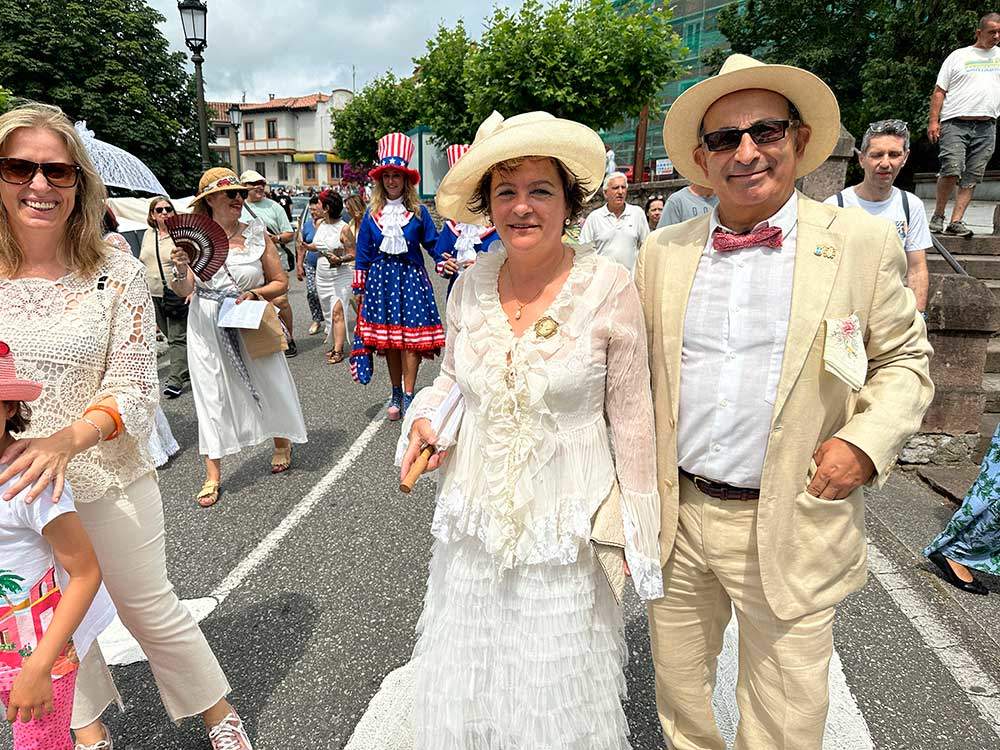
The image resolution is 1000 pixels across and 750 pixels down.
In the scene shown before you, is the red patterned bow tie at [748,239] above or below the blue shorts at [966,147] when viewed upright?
below

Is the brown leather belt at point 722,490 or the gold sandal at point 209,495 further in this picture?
the gold sandal at point 209,495

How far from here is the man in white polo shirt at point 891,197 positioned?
3.86 meters

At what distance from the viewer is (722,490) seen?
172 cm

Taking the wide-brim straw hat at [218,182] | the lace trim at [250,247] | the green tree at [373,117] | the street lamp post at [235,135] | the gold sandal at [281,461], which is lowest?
the gold sandal at [281,461]

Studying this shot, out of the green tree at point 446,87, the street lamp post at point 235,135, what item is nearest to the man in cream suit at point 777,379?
the street lamp post at point 235,135

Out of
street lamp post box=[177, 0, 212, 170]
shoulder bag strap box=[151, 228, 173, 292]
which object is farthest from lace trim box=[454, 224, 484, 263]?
street lamp post box=[177, 0, 212, 170]

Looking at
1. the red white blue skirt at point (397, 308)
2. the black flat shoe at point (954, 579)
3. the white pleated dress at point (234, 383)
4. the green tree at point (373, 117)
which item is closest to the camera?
the black flat shoe at point (954, 579)

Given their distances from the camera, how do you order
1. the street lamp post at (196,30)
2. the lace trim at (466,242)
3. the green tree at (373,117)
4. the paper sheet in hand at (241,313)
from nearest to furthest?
the paper sheet in hand at (241,313) → the lace trim at (466,242) → the street lamp post at (196,30) → the green tree at (373,117)

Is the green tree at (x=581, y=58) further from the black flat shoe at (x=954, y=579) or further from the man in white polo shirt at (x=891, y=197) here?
the black flat shoe at (x=954, y=579)

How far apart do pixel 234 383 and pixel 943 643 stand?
172 inches

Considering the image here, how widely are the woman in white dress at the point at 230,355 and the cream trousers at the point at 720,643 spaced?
3364 mm

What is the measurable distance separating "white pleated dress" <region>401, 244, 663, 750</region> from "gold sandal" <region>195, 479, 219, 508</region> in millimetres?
2920

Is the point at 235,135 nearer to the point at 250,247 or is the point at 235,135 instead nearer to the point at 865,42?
the point at 250,247

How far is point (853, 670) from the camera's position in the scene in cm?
261
